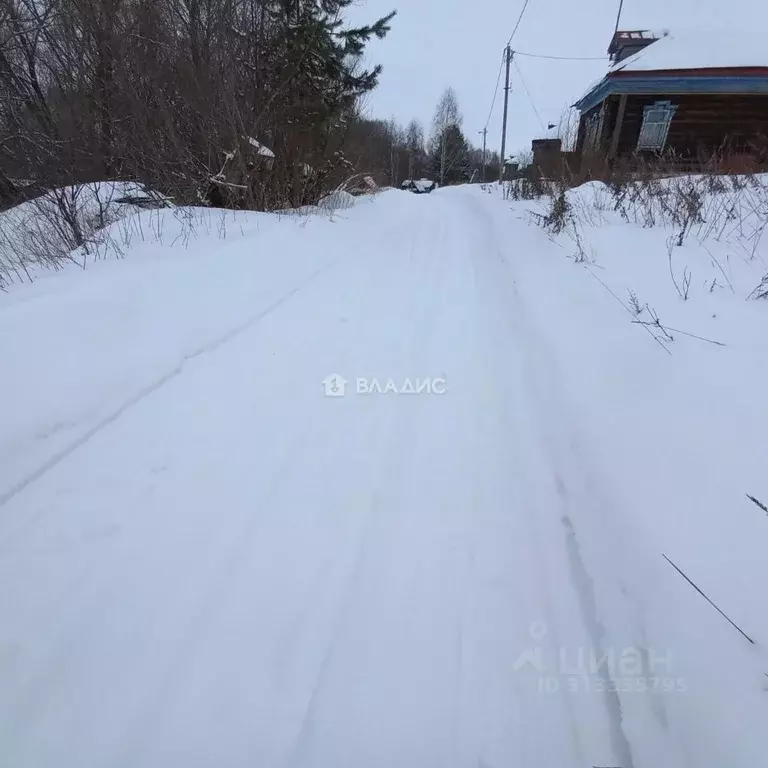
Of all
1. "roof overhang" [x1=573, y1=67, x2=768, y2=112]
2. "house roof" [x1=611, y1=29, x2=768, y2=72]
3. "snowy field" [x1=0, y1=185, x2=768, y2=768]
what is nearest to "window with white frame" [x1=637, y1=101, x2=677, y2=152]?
"roof overhang" [x1=573, y1=67, x2=768, y2=112]

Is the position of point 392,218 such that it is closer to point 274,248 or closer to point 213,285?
point 274,248

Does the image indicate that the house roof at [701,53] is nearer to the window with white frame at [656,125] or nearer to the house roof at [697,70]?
the house roof at [697,70]

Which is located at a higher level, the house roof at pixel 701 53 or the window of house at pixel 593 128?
the house roof at pixel 701 53

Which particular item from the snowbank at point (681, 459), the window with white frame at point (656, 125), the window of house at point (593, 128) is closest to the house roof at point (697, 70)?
the window with white frame at point (656, 125)

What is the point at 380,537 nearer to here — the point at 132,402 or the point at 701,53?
the point at 132,402

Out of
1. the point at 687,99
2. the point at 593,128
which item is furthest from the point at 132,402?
the point at 593,128

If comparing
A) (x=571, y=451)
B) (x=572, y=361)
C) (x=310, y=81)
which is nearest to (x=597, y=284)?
(x=572, y=361)

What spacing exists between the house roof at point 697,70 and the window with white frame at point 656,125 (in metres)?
0.47

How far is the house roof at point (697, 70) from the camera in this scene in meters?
13.3

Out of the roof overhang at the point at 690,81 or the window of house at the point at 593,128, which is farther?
the window of house at the point at 593,128

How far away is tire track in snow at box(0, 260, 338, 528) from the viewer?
177 cm

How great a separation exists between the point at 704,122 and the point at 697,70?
1.80m

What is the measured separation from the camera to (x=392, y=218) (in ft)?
33.7

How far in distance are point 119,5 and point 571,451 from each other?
35.1 feet
